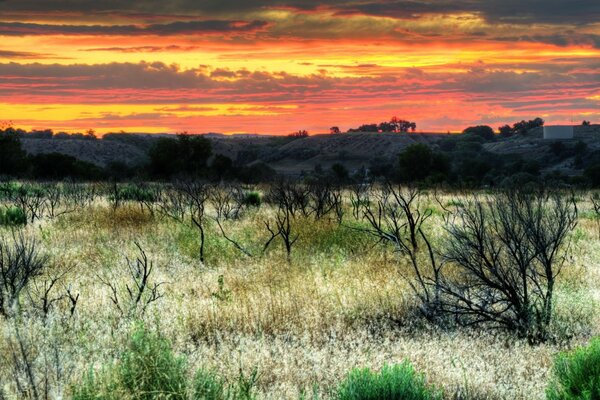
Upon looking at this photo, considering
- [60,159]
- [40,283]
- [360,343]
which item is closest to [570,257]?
[360,343]

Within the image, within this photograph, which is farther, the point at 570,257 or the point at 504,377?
the point at 570,257

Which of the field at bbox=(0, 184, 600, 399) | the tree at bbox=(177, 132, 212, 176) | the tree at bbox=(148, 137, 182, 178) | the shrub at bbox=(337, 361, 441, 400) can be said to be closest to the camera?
the shrub at bbox=(337, 361, 441, 400)

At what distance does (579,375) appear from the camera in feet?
16.4

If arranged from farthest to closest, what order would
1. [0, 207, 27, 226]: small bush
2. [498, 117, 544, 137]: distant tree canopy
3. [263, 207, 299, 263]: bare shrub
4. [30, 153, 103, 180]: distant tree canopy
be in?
[498, 117, 544, 137]: distant tree canopy → [30, 153, 103, 180]: distant tree canopy → [0, 207, 27, 226]: small bush → [263, 207, 299, 263]: bare shrub

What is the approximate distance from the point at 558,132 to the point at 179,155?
101m

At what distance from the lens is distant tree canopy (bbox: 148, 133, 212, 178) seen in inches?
2251

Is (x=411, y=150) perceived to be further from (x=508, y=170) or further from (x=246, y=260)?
(x=246, y=260)

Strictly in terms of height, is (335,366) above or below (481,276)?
below

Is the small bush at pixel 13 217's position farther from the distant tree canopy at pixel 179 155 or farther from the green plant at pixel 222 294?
the distant tree canopy at pixel 179 155

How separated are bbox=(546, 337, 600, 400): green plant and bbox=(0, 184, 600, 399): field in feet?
1.77

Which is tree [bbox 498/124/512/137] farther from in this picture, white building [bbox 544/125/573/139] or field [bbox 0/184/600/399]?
field [bbox 0/184/600/399]

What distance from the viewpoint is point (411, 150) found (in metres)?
63.3

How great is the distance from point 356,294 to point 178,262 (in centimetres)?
460

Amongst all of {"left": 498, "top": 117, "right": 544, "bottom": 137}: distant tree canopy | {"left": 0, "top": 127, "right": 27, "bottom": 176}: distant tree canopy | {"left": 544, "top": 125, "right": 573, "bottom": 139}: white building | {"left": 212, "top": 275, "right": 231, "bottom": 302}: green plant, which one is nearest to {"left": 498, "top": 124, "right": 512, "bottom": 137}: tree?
{"left": 498, "top": 117, "right": 544, "bottom": 137}: distant tree canopy
